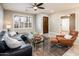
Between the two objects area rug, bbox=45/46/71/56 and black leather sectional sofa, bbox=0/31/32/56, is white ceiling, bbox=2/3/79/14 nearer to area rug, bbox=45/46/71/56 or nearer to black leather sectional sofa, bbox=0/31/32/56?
black leather sectional sofa, bbox=0/31/32/56

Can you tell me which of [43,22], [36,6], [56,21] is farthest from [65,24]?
[36,6]

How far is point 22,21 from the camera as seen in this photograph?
248 cm

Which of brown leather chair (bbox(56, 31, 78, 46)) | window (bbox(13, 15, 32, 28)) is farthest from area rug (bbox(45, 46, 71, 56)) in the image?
window (bbox(13, 15, 32, 28))

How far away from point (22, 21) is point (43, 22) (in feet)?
1.51

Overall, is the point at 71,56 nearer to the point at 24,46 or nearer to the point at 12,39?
the point at 24,46

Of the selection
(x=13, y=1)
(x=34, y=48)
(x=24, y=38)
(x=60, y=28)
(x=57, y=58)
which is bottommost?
(x=57, y=58)

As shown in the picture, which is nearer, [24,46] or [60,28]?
[24,46]

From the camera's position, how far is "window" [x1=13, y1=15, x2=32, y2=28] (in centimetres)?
244

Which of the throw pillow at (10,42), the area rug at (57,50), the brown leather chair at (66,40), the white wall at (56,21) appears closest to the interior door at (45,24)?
the white wall at (56,21)

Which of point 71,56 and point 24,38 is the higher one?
point 24,38

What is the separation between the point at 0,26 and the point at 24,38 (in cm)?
54

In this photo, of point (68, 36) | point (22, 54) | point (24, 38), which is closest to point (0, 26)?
point (24, 38)

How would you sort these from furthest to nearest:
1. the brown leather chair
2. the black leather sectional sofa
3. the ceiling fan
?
the brown leather chair < the ceiling fan < the black leather sectional sofa

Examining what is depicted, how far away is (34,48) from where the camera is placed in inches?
92.0
